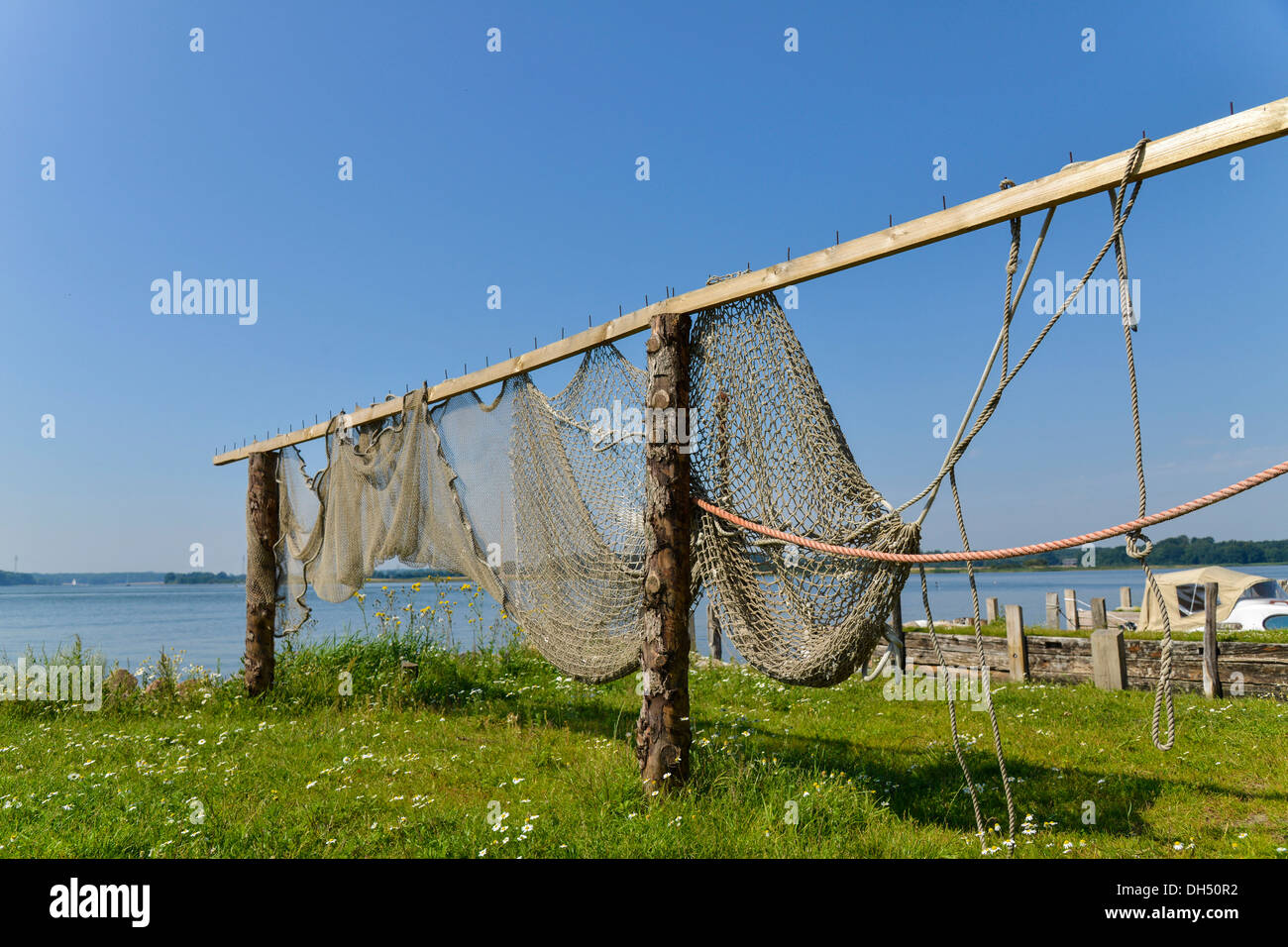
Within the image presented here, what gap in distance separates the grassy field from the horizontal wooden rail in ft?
9.37

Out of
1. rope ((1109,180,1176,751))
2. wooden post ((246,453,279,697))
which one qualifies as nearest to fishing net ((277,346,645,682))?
wooden post ((246,453,279,697))

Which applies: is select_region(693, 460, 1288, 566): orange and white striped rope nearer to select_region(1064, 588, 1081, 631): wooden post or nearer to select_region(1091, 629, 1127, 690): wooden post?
select_region(1091, 629, 1127, 690): wooden post

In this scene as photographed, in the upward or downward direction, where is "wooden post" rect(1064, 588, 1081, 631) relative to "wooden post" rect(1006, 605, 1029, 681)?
downward

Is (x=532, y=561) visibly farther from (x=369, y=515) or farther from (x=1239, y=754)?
(x=1239, y=754)

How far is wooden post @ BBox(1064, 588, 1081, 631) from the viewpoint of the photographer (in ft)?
56.3

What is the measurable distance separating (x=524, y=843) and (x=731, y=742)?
2032mm

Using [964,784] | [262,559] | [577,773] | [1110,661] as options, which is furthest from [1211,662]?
[262,559]

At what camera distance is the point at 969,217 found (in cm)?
353

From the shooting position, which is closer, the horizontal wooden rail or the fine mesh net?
the horizontal wooden rail

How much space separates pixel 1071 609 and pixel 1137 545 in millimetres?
17100

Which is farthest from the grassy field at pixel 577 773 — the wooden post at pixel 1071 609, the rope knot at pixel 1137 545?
the wooden post at pixel 1071 609

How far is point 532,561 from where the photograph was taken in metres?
5.86

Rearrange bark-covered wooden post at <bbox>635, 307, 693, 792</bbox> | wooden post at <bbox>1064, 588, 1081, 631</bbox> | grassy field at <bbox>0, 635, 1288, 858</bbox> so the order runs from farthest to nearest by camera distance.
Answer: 1. wooden post at <bbox>1064, 588, 1081, 631</bbox>
2. bark-covered wooden post at <bbox>635, 307, 693, 792</bbox>
3. grassy field at <bbox>0, 635, 1288, 858</bbox>

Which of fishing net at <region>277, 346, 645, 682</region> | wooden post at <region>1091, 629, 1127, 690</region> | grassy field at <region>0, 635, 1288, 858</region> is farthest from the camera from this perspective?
wooden post at <region>1091, 629, 1127, 690</region>
